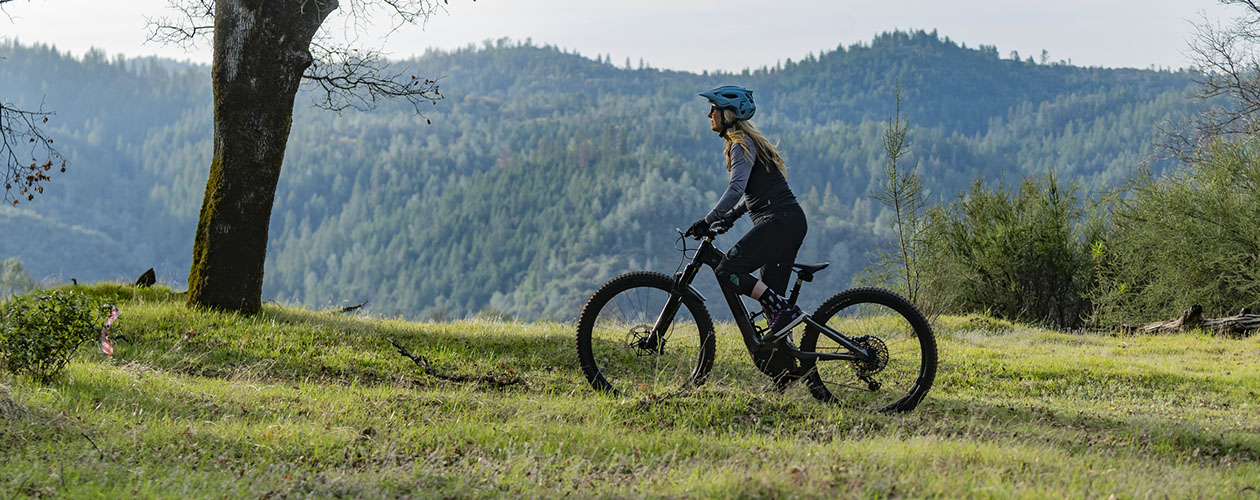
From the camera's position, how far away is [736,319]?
6.41 meters

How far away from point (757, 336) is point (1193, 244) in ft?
52.7

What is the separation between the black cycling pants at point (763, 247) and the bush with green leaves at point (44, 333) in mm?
4782

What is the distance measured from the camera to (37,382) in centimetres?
618

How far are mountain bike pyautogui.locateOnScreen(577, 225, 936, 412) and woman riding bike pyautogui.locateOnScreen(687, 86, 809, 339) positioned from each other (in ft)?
0.35

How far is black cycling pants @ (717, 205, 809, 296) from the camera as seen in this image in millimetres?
6199

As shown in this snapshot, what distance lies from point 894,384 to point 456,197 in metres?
182

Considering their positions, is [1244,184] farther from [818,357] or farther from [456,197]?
[456,197]

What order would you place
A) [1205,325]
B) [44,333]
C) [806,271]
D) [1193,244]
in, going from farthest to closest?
1. [1193,244]
2. [1205,325]
3. [44,333]
4. [806,271]

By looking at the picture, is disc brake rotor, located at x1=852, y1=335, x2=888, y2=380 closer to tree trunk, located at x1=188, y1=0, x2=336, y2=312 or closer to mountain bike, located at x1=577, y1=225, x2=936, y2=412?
mountain bike, located at x1=577, y1=225, x2=936, y2=412

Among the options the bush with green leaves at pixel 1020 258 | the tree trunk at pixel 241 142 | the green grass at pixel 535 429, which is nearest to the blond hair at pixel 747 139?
the green grass at pixel 535 429

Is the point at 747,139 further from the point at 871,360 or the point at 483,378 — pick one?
the point at 483,378

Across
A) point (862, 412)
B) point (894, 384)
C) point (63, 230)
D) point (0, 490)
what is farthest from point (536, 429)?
point (63, 230)

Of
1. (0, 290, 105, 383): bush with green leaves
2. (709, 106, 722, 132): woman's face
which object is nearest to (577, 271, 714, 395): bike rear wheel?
(709, 106, 722, 132): woman's face

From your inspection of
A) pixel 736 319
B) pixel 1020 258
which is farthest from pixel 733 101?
pixel 1020 258
